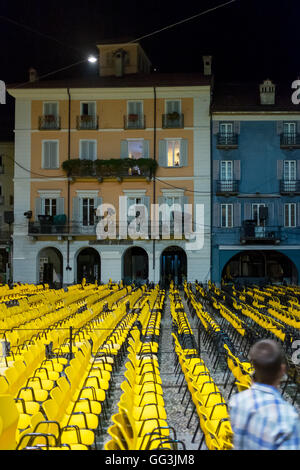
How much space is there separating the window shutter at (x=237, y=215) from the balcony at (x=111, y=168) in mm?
6036

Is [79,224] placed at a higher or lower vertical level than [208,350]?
higher

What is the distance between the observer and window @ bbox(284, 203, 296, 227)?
33.3 metres

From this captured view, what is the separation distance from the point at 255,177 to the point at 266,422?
32.1 metres

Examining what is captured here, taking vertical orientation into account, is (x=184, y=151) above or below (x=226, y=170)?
above

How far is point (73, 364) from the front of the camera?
7.77m

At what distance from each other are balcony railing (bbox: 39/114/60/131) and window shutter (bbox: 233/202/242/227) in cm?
1336

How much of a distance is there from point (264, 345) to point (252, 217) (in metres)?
31.2

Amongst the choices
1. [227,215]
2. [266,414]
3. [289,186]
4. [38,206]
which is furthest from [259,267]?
[266,414]

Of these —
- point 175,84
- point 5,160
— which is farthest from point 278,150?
point 5,160

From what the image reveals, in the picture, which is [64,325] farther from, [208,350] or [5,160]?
[5,160]

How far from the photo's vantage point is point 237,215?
3356cm

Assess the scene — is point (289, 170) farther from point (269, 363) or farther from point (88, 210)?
point (269, 363)

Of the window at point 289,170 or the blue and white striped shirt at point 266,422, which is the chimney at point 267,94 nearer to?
the window at point 289,170
